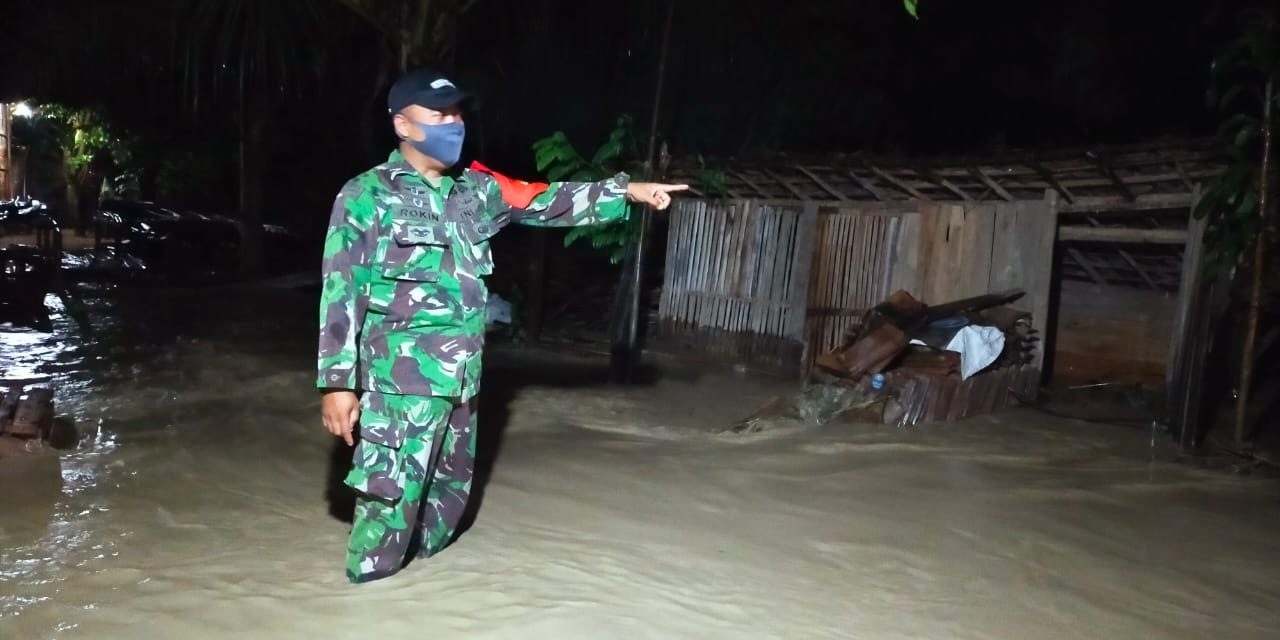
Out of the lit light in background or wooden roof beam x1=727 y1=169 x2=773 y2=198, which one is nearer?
wooden roof beam x1=727 y1=169 x2=773 y2=198

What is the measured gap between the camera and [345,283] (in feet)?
11.4

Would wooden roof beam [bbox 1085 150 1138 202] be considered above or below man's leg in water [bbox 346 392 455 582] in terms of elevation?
above

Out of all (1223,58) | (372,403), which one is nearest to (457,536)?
(372,403)

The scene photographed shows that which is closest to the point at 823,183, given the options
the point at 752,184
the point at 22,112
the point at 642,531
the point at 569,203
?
the point at 752,184

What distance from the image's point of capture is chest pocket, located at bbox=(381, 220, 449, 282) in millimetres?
3525

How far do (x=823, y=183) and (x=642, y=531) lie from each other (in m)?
5.42

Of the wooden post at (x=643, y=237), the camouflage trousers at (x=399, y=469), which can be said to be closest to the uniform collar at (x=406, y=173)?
the camouflage trousers at (x=399, y=469)

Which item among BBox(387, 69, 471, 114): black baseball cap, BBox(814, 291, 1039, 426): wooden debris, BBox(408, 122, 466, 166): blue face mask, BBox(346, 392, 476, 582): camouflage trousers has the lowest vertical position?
BBox(346, 392, 476, 582): camouflage trousers

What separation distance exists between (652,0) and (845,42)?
333 cm

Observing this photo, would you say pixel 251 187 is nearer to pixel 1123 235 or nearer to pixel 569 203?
pixel 1123 235

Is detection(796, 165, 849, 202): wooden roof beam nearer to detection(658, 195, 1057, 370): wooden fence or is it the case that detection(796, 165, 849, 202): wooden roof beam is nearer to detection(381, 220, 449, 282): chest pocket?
detection(658, 195, 1057, 370): wooden fence

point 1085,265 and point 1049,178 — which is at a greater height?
point 1049,178

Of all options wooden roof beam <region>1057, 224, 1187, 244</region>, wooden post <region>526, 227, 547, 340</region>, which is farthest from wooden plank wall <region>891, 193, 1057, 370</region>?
wooden post <region>526, 227, 547, 340</region>

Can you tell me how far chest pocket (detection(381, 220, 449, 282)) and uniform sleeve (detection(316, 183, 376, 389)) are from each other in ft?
0.26
